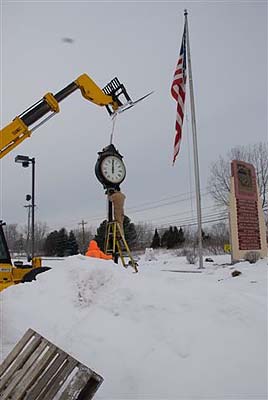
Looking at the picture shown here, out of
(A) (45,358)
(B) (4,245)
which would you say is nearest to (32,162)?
(B) (4,245)

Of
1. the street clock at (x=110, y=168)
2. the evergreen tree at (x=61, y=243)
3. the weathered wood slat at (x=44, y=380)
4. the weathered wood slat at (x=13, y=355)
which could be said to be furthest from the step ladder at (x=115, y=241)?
the evergreen tree at (x=61, y=243)

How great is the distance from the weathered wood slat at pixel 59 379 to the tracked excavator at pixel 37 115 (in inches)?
148

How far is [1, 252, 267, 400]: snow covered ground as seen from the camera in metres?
3.31

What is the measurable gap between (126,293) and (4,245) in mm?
3597

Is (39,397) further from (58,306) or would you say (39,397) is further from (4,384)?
(58,306)

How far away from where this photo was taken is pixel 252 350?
11.8 feet

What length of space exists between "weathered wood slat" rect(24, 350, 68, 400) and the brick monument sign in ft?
32.4

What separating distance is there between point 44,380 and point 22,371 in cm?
24

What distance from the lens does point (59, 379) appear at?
9.39 feet

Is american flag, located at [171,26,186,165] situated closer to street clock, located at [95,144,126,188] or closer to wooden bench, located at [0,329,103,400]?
street clock, located at [95,144,126,188]

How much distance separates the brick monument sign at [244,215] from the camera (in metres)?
12.2

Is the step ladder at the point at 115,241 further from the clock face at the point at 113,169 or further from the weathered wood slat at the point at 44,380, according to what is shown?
the weathered wood slat at the point at 44,380

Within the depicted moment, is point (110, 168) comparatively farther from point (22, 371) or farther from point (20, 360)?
point (22, 371)

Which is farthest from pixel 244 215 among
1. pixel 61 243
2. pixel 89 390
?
pixel 61 243
